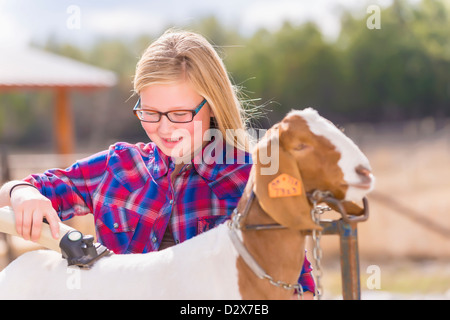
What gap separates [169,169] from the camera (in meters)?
2.58

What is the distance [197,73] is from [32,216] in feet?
2.92

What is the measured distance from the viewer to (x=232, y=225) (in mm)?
2061

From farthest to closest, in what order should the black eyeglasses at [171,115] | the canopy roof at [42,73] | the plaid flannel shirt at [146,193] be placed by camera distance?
1. the canopy roof at [42,73]
2. the plaid flannel shirt at [146,193]
3. the black eyeglasses at [171,115]

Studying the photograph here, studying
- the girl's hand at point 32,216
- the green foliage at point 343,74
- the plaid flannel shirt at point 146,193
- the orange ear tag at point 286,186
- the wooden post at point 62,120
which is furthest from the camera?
the green foliage at point 343,74

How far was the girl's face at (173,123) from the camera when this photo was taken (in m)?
2.36

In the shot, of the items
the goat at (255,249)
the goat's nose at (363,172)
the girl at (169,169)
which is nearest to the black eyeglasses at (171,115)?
the girl at (169,169)

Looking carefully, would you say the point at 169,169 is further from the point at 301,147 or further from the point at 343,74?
the point at 343,74

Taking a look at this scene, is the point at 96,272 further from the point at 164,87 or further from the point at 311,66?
the point at 311,66

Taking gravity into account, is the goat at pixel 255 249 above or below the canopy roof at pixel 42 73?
below

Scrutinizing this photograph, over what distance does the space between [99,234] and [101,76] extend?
10.3 meters

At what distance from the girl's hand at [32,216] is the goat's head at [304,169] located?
803 mm

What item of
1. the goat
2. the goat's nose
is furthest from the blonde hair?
the goat's nose
